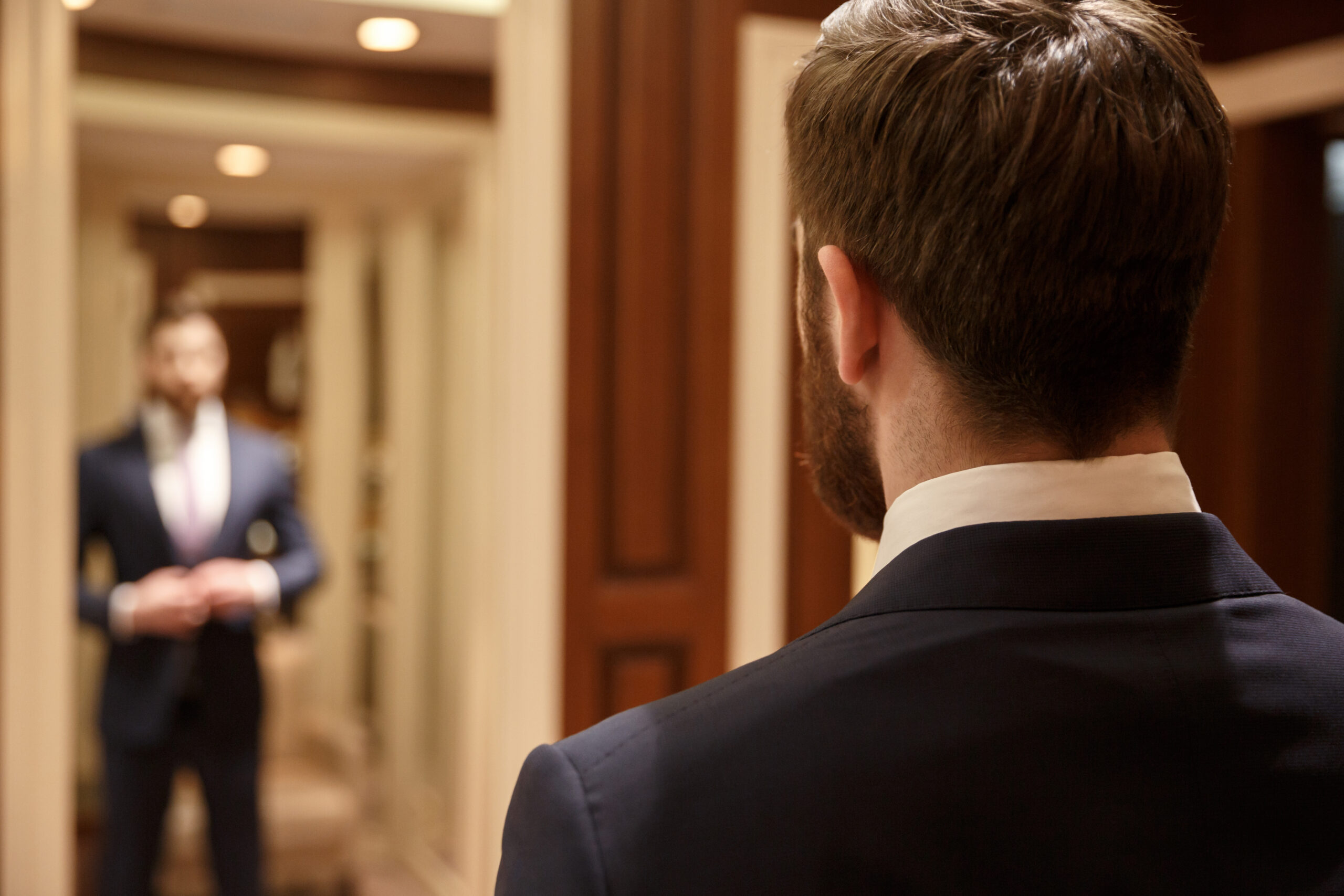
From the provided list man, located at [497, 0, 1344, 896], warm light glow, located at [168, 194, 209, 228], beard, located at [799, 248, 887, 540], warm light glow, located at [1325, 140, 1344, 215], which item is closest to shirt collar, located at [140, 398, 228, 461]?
warm light glow, located at [168, 194, 209, 228]

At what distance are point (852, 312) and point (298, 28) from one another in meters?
2.93

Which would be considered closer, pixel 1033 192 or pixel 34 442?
pixel 1033 192

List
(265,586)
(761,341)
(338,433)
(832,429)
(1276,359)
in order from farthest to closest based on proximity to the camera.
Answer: (338,433), (1276,359), (265,586), (761,341), (832,429)

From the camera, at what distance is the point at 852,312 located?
22.4 inches

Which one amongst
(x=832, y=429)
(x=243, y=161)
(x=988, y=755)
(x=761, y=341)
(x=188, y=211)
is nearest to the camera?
(x=988, y=755)

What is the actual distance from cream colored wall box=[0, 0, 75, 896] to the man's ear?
6.55 feet

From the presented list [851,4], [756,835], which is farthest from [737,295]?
[756,835]

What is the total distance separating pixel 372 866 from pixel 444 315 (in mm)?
1891

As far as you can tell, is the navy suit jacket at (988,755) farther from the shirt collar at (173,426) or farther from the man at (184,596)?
the shirt collar at (173,426)

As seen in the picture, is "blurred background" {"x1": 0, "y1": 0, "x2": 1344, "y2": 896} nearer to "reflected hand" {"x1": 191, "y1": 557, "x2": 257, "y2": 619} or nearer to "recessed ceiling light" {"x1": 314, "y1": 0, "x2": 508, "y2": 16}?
"recessed ceiling light" {"x1": 314, "y1": 0, "x2": 508, "y2": 16}

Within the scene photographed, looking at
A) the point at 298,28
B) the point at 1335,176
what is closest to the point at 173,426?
the point at 298,28

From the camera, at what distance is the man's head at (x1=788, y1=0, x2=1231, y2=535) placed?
1.68ft

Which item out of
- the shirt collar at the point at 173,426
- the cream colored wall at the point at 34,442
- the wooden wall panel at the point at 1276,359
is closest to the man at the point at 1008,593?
the cream colored wall at the point at 34,442

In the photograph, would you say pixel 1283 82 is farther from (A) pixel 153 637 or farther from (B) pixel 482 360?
(A) pixel 153 637
